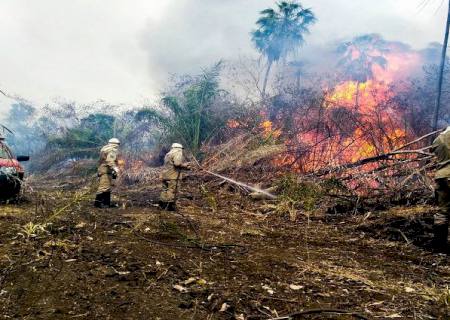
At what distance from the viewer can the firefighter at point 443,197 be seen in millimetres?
5141

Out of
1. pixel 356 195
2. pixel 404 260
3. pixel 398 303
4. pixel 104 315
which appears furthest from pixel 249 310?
pixel 356 195

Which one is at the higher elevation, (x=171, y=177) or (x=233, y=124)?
(x=233, y=124)

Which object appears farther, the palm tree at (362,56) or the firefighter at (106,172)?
the palm tree at (362,56)

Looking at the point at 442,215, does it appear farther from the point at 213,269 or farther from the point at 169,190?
the point at 169,190

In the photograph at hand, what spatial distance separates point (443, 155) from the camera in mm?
5316

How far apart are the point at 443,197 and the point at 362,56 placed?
2948cm

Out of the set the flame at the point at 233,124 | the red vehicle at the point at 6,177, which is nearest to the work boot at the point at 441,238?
the red vehicle at the point at 6,177

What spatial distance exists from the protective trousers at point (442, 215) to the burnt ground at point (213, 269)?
0.31 meters

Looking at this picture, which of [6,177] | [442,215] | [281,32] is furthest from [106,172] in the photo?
[281,32]

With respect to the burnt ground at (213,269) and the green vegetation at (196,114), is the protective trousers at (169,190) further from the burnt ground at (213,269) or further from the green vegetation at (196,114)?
the green vegetation at (196,114)

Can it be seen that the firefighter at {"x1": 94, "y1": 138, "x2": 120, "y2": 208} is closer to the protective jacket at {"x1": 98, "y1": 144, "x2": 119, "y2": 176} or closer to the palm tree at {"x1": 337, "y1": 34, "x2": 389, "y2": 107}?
the protective jacket at {"x1": 98, "y1": 144, "x2": 119, "y2": 176}

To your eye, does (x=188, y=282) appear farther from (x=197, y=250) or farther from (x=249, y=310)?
(x=197, y=250)

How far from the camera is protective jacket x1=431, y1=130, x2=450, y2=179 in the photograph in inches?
203

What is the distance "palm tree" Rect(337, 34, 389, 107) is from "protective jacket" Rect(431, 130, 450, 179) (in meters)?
20.1
